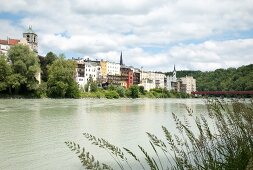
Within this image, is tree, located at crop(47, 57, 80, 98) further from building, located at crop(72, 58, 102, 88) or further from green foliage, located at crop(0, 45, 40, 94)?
building, located at crop(72, 58, 102, 88)

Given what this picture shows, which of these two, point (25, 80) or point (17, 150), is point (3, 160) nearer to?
point (17, 150)

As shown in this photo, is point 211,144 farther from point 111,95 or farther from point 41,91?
point 111,95

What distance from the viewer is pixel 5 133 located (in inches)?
873

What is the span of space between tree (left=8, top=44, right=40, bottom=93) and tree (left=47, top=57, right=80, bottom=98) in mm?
7395

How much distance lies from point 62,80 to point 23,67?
14.0 metres

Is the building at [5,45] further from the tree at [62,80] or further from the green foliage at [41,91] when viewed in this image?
the green foliage at [41,91]

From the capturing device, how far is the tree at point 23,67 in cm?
9475

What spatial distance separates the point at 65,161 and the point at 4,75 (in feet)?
276

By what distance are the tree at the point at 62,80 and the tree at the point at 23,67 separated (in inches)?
291

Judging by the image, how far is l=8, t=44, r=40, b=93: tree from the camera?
311 feet

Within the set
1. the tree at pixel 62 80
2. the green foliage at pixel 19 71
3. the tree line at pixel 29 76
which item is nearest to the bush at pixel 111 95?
the tree line at pixel 29 76

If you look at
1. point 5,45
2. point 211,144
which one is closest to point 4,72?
point 5,45

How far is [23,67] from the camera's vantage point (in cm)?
9475

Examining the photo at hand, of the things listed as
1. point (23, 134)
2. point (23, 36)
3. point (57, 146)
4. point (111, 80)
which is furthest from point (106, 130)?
point (111, 80)
